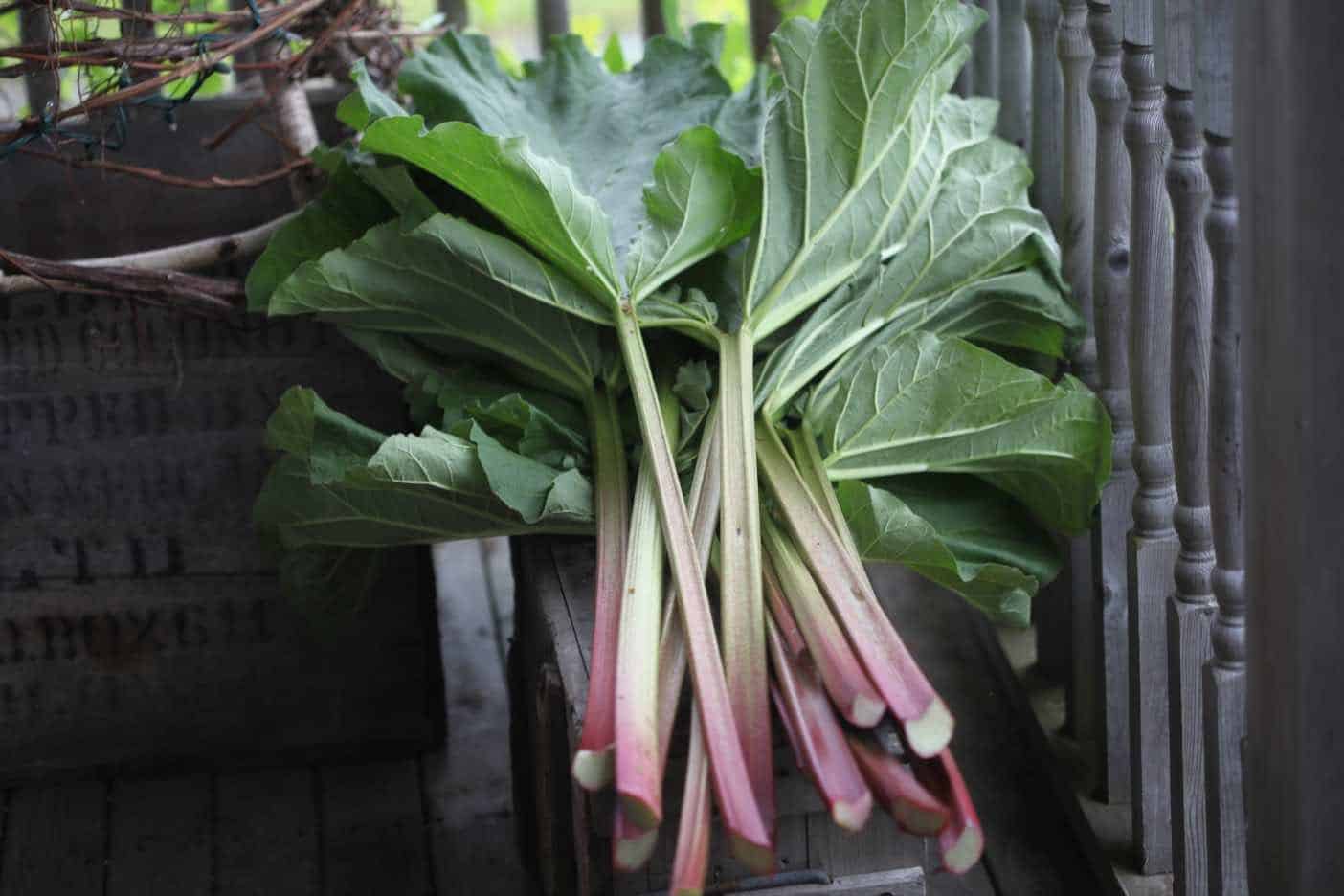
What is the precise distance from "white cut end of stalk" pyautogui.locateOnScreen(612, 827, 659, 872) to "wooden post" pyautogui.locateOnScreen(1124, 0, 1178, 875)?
0.78 metres

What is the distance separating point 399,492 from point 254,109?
71cm

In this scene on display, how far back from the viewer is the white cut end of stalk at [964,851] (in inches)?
48.2

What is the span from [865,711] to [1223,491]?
491 mm

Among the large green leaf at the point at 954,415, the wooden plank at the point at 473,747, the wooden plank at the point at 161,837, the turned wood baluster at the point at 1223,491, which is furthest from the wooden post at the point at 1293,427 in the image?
the wooden plank at the point at 161,837

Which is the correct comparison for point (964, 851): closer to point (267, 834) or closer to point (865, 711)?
point (865, 711)

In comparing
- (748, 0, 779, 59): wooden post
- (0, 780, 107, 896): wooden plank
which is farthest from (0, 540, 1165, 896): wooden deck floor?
(748, 0, 779, 59): wooden post

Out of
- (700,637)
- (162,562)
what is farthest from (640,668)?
(162,562)

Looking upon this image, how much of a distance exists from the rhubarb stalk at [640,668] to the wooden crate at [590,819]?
105 millimetres

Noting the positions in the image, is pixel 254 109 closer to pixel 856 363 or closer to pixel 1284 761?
pixel 856 363

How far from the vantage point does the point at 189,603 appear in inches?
84.1

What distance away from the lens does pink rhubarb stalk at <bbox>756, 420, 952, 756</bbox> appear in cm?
127

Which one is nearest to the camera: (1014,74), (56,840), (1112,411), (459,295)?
(459,295)

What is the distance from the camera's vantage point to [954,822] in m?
1.24

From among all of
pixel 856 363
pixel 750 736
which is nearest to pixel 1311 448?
pixel 750 736
